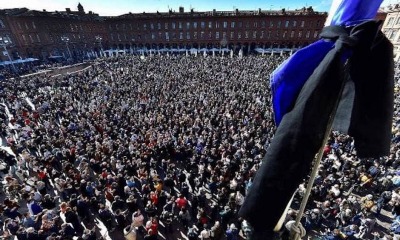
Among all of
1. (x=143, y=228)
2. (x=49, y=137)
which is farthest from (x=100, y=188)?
(x=49, y=137)

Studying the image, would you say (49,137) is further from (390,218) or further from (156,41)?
(156,41)

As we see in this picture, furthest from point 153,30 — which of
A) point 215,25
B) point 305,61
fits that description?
point 305,61

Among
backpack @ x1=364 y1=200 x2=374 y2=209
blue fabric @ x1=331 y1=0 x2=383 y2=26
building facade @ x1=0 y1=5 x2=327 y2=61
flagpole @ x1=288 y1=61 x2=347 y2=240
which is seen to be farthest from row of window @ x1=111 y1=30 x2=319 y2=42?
flagpole @ x1=288 y1=61 x2=347 y2=240

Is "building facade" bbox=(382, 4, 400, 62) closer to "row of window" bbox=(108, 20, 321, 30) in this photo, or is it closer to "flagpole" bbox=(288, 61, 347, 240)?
"row of window" bbox=(108, 20, 321, 30)

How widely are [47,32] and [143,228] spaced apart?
66883mm

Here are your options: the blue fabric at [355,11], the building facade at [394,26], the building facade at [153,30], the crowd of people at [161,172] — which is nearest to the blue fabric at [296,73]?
the blue fabric at [355,11]

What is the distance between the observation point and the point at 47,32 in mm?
58719

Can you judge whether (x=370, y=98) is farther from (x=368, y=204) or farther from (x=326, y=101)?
(x=368, y=204)

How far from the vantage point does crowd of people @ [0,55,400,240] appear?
977 cm

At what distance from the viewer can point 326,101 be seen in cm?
178

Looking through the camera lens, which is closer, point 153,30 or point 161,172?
point 161,172

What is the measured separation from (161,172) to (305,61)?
13223 millimetres

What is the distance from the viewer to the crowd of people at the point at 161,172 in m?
9.77

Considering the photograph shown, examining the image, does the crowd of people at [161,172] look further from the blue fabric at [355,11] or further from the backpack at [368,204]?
the blue fabric at [355,11]
